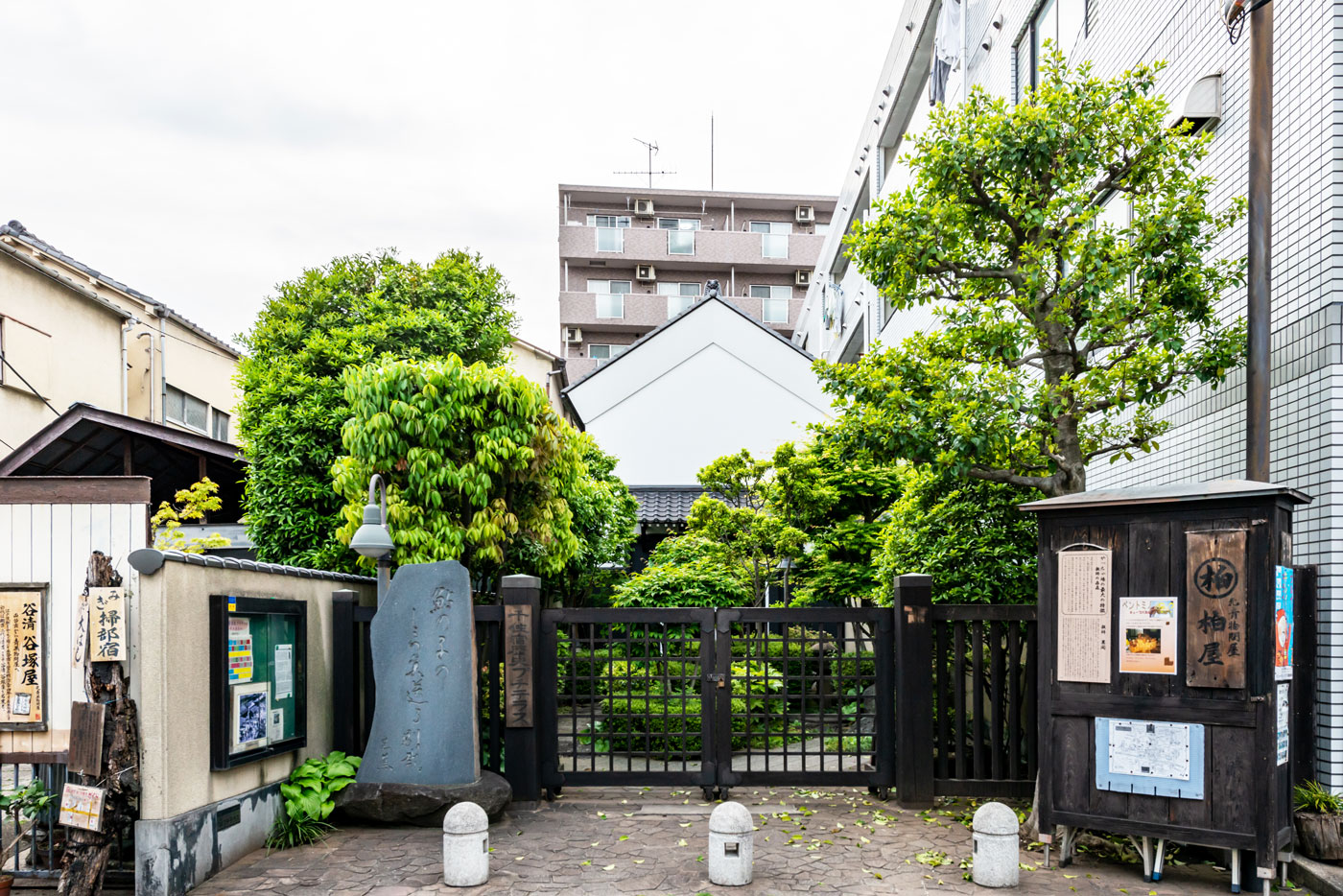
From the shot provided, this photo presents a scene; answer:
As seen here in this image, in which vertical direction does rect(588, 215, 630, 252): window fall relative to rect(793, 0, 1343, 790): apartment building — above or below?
above

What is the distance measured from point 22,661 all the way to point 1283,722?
8.81 metres

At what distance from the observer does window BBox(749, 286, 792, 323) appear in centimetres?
4300

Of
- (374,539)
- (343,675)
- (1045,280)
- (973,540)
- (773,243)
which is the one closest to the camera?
(1045,280)

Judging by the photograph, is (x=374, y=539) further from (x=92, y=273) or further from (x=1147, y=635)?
(x=92, y=273)

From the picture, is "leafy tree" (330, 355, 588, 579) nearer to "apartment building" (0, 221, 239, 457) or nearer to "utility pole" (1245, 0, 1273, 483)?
"utility pole" (1245, 0, 1273, 483)

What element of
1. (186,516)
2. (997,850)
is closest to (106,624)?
(997,850)

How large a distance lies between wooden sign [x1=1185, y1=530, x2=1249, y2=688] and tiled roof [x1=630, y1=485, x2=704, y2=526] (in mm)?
17046

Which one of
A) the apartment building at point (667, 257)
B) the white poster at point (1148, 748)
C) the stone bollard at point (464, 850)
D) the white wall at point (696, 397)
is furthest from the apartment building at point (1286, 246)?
the apartment building at point (667, 257)

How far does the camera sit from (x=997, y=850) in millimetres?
6484

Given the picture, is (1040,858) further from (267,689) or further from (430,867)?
(267,689)

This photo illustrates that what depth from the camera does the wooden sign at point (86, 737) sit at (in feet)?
20.1

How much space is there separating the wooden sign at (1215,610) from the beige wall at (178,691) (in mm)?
6994

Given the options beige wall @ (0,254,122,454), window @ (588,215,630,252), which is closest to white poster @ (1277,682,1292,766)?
beige wall @ (0,254,122,454)

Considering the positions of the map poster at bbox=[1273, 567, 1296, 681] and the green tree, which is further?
the green tree
